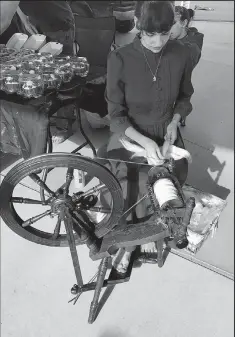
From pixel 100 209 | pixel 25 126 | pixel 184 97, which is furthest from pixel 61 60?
pixel 100 209

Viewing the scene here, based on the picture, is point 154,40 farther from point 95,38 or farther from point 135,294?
point 135,294

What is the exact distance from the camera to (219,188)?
2.09 metres

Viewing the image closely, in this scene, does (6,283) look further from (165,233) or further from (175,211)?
(175,211)

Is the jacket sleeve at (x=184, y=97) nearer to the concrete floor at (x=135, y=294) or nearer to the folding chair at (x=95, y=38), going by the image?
the concrete floor at (x=135, y=294)

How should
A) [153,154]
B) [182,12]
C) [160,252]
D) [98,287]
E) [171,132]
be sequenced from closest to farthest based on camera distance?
[182,12] < [153,154] < [171,132] < [98,287] < [160,252]

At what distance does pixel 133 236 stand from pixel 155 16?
0.70 meters

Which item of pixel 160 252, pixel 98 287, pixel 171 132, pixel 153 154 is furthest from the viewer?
pixel 160 252

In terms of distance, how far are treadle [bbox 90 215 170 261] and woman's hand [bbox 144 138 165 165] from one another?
0.62 feet

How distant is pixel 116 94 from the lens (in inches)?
46.1

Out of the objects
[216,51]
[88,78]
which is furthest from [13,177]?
[216,51]

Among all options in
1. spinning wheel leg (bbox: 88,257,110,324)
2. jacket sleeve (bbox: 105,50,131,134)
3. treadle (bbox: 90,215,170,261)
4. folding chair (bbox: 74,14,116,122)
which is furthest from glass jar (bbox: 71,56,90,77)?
spinning wheel leg (bbox: 88,257,110,324)

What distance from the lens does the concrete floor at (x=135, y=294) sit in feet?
4.55

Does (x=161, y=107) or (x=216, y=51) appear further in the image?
(x=216, y=51)

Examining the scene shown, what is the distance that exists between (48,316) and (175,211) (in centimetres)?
76
